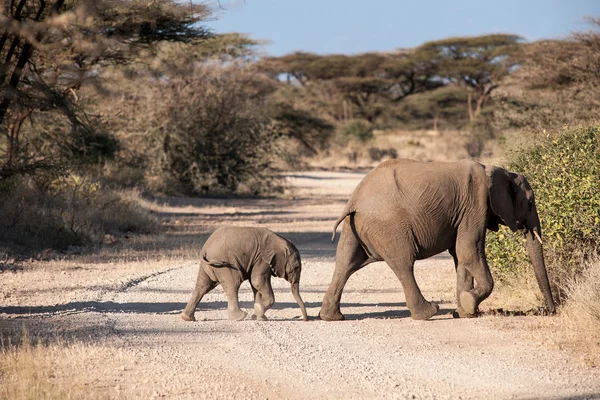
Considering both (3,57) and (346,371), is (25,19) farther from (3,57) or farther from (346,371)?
(346,371)

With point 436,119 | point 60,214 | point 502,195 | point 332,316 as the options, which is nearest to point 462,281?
point 502,195

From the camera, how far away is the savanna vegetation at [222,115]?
418 inches

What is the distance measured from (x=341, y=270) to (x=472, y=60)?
51.2m

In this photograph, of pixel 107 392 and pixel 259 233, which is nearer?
pixel 107 392

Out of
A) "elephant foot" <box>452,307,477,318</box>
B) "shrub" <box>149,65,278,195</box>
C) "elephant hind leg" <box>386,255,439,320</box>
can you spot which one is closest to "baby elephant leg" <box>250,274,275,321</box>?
"elephant hind leg" <box>386,255,439,320</box>

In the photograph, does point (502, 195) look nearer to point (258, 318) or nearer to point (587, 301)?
point (587, 301)

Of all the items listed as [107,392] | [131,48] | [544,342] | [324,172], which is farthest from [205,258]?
[324,172]

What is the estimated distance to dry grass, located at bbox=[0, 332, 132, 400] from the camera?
6.09m

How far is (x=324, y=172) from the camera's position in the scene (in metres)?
44.7

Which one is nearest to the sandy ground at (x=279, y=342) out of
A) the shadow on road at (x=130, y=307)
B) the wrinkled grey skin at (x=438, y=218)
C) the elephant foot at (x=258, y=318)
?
the shadow on road at (x=130, y=307)

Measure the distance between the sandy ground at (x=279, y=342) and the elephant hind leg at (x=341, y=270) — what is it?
202mm

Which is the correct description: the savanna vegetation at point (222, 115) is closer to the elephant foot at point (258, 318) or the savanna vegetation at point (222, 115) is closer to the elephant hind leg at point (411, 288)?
the elephant hind leg at point (411, 288)

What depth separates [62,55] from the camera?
16.6 m

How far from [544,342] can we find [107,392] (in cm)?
384
